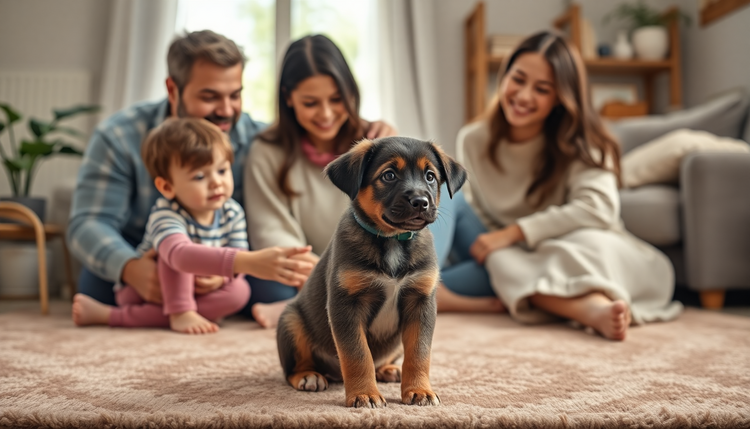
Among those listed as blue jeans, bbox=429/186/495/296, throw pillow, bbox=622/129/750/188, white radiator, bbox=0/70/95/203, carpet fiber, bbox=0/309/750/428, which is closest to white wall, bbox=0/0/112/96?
white radiator, bbox=0/70/95/203

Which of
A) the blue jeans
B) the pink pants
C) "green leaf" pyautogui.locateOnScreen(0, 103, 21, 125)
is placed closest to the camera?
the pink pants

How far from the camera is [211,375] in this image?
1.37 m

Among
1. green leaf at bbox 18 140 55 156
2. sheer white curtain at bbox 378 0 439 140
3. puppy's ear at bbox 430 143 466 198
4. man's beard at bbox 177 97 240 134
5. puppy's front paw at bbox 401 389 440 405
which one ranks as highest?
sheer white curtain at bbox 378 0 439 140

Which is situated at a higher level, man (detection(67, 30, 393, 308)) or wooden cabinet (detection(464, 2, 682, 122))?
wooden cabinet (detection(464, 2, 682, 122))

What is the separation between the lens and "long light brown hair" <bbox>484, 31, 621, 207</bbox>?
2.40 m

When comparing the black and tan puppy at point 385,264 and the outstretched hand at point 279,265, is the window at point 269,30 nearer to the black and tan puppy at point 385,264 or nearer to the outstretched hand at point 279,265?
the outstretched hand at point 279,265

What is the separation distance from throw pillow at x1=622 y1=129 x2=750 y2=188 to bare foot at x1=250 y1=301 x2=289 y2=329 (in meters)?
1.86

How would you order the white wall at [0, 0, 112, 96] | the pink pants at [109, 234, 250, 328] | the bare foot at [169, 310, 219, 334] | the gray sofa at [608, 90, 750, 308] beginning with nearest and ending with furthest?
the pink pants at [109, 234, 250, 328], the bare foot at [169, 310, 219, 334], the gray sofa at [608, 90, 750, 308], the white wall at [0, 0, 112, 96]

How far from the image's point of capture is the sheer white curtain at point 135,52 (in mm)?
4336

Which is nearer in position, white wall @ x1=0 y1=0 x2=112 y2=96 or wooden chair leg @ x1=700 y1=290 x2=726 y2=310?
wooden chair leg @ x1=700 y1=290 x2=726 y2=310

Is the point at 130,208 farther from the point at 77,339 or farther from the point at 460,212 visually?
the point at 460,212

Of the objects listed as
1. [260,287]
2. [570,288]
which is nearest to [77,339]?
[260,287]

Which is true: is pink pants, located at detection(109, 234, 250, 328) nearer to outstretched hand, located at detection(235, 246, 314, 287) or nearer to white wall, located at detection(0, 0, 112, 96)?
outstretched hand, located at detection(235, 246, 314, 287)

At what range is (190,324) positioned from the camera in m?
2.00
